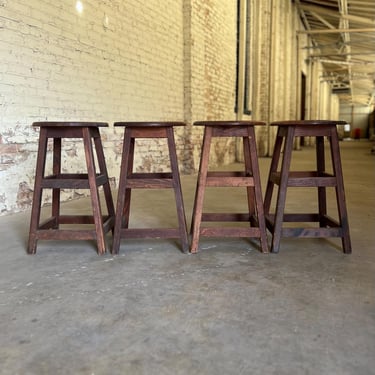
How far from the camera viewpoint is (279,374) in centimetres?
119

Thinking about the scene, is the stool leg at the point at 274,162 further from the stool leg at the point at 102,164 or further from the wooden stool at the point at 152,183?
the stool leg at the point at 102,164

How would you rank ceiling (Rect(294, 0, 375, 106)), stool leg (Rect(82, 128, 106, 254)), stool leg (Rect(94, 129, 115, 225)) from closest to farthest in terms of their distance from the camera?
stool leg (Rect(82, 128, 106, 254)), stool leg (Rect(94, 129, 115, 225)), ceiling (Rect(294, 0, 375, 106))

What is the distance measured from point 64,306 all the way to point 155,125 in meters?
1.08

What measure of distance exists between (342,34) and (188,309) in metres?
14.7

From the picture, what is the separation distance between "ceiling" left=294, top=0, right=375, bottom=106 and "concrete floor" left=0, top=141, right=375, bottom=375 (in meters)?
10.2

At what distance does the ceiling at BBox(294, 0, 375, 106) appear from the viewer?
11.4 meters

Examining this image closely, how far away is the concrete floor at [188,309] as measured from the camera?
127 centimetres

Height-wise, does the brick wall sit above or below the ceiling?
below

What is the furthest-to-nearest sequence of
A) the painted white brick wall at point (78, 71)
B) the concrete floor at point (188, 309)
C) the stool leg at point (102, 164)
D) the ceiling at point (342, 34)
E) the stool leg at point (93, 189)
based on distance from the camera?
the ceiling at point (342, 34), the painted white brick wall at point (78, 71), the stool leg at point (102, 164), the stool leg at point (93, 189), the concrete floor at point (188, 309)

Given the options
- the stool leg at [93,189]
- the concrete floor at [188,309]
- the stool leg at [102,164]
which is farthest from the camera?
the stool leg at [102,164]

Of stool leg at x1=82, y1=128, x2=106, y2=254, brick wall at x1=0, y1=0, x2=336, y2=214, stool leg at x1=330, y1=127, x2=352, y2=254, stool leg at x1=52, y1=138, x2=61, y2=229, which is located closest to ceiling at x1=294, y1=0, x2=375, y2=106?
brick wall at x1=0, y1=0, x2=336, y2=214

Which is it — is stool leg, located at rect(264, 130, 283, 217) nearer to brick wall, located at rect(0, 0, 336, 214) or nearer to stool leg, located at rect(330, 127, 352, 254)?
stool leg, located at rect(330, 127, 352, 254)

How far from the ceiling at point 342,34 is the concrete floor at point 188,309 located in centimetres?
1016

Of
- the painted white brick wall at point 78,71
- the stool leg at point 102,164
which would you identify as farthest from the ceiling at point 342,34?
the stool leg at point 102,164
